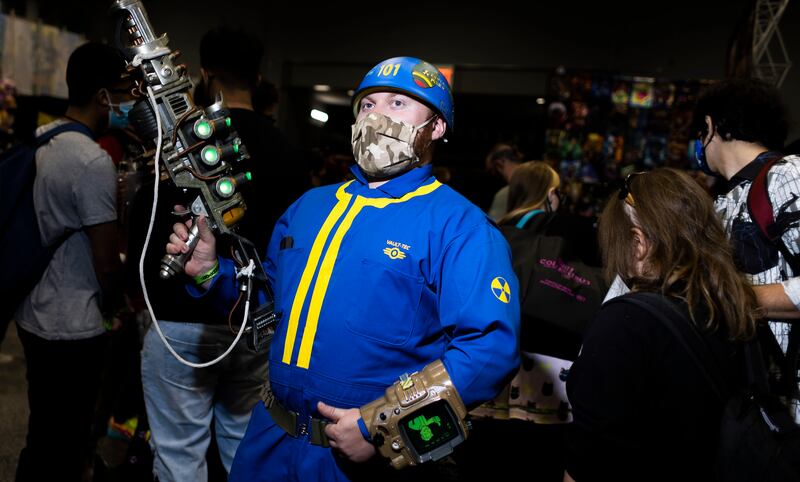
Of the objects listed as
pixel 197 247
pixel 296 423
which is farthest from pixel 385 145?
pixel 296 423

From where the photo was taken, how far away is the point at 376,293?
4.70 ft

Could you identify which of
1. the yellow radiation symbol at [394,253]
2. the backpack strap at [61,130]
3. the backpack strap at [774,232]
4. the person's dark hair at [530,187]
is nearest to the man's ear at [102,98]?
the backpack strap at [61,130]

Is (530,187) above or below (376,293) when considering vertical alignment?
below

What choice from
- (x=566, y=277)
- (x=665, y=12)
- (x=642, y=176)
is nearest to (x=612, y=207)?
(x=642, y=176)

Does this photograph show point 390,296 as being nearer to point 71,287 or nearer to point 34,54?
point 71,287

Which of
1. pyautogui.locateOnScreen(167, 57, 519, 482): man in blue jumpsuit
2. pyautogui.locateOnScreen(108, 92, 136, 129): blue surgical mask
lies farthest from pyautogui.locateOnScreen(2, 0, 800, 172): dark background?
pyautogui.locateOnScreen(167, 57, 519, 482): man in blue jumpsuit

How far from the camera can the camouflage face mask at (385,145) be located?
1.55 m

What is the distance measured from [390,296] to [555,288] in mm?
1276

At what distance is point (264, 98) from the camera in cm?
344

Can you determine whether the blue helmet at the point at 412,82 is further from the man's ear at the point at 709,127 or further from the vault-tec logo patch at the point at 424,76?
the man's ear at the point at 709,127

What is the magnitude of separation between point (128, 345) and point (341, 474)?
221 centimetres

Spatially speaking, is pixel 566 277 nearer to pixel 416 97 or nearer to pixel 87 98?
pixel 416 97

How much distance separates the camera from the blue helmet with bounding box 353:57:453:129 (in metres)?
1.57

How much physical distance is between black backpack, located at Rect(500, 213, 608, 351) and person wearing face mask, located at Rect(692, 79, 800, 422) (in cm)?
61
